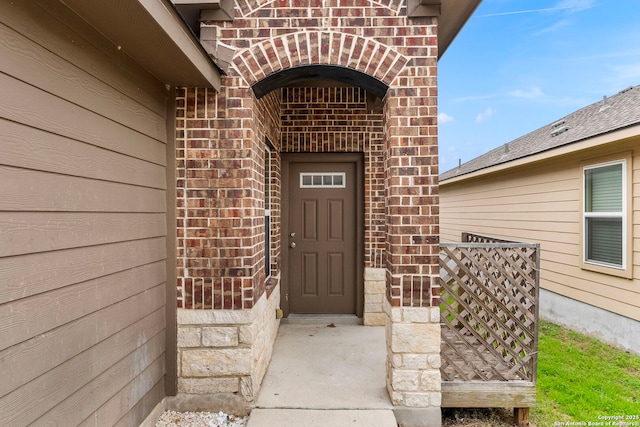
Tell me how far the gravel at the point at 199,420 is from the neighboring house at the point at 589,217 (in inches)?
172

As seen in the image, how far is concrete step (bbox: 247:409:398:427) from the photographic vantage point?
2479mm

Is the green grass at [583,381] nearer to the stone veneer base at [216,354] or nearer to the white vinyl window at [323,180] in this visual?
the stone veneer base at [216,354]

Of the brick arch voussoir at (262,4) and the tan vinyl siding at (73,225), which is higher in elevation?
the brick arch voussoir at (262,4)

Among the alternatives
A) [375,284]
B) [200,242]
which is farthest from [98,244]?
[375,284]

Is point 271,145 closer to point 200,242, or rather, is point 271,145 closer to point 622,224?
point 200,242

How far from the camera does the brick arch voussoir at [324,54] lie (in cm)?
272

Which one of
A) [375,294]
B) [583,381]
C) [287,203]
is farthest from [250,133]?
[583,381]

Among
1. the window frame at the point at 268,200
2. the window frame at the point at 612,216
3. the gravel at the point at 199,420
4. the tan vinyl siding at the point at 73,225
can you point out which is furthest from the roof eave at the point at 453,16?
the gravel at the point at 199,420

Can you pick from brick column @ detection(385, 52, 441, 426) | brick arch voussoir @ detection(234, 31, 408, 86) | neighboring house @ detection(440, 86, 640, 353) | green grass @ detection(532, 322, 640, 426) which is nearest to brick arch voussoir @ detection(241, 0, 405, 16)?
brick arch voussoir @ detection(234, 31, 408, 86)

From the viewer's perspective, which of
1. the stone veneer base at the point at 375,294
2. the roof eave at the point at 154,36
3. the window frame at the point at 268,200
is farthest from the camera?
the stone veneer base at the point at 375,294

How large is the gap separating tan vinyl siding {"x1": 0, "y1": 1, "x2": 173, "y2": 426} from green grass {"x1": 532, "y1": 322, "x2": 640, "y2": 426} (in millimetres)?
3010

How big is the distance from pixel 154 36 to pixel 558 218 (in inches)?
225

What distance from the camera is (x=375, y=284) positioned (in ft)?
15.6

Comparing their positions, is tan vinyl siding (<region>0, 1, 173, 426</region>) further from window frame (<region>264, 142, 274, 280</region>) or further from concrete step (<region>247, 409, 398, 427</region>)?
window frame (<region>264, 142, 274, 280</region>)
